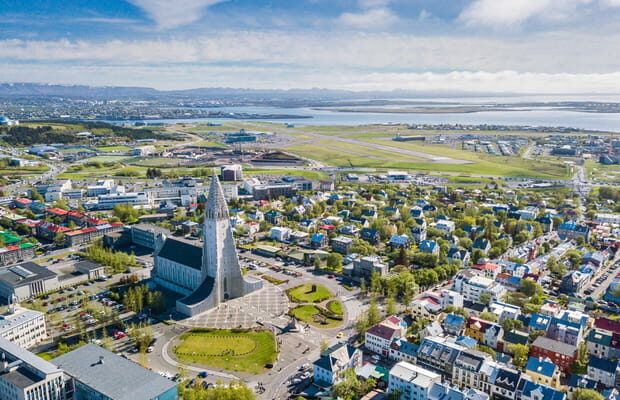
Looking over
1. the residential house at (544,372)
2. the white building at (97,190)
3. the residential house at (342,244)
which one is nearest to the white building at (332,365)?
the residential house at (544,372)

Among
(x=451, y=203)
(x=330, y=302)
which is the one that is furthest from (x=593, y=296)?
(x=451, y=203)

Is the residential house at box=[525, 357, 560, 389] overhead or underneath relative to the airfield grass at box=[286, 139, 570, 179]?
underneath

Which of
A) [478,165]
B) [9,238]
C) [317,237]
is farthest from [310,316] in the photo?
[478,165]

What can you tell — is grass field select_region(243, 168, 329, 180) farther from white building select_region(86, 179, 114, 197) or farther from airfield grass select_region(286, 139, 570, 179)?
white building select_region(86, 179, 114, 197)

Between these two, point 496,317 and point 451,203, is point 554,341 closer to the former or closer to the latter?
point 496,317

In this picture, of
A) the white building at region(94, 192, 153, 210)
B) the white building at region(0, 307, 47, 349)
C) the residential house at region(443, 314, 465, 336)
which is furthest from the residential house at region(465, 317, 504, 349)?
the white building at region(94, 192, 153, 210)

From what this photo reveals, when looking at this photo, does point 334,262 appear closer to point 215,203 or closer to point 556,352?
point 215,203

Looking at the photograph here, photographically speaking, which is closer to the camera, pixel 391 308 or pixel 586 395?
pixel 586 395
